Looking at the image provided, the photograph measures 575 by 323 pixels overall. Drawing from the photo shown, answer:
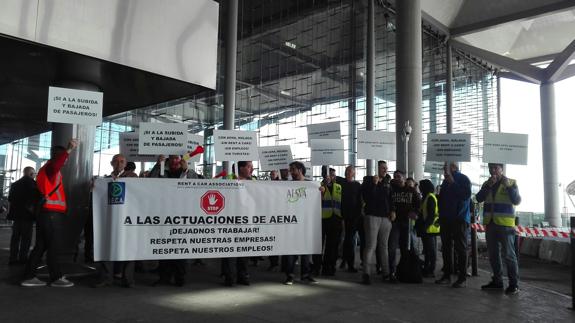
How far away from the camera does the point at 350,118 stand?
2822 centimetres

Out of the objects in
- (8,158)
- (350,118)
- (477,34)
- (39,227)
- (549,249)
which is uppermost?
(477,34)

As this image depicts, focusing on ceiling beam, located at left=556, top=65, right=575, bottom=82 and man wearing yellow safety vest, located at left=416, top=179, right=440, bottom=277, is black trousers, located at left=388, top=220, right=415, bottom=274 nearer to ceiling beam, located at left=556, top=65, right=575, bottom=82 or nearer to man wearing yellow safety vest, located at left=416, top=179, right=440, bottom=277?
man wearing yellow safety vest, located at left=416, top=179, right=440, bottom=277

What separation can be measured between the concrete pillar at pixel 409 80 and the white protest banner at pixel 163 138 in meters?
12.1

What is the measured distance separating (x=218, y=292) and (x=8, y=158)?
83.1 feet

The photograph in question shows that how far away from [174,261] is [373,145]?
5100 millimetres

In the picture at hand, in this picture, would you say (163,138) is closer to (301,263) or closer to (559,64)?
(301,263)

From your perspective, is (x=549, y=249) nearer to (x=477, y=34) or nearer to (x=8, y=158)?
(x=477, y=34)

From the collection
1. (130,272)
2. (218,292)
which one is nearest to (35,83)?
(130,272)

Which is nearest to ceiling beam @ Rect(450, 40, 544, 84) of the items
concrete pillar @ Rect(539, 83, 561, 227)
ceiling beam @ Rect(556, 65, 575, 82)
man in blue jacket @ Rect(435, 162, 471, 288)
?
concrete pillar @ Rect(539, 83, 561, 227)

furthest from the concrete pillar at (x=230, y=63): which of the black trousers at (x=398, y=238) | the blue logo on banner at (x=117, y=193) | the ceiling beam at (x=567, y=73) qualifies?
the ceiling beam at (x=567, y=73)

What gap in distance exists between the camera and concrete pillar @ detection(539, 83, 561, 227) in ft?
107

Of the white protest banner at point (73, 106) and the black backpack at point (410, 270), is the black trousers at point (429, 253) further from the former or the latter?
the white protest banner at point (73, 106)

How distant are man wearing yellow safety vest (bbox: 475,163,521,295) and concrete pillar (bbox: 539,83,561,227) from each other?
2934 cm

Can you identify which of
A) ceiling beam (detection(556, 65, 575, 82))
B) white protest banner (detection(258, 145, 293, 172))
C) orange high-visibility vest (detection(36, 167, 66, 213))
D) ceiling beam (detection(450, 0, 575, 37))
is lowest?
orange high-visibility vest (detection(36, 167, 66, 213))
